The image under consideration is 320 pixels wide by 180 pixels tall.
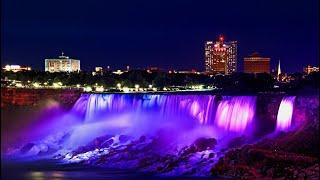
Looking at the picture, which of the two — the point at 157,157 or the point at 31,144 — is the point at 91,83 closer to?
the point at 31,144

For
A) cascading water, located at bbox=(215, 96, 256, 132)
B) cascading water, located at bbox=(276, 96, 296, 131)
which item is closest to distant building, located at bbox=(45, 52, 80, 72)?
cascading water, located at bbox=(215, 96, 256, 132)

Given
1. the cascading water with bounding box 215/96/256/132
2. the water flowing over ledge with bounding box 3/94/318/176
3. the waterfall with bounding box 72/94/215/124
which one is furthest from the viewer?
the waterfall with bounding box 72/94/215/124

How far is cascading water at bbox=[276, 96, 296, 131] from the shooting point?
103 ft

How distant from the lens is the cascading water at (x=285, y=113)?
3139 centimetres

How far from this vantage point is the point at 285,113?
32.1m

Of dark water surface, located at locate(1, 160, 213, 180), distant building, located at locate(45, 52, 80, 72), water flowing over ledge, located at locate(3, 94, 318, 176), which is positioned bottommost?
dark water surface, located at locate(1, 160, 213, 180)

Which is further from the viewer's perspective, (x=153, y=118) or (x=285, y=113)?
(x=153, y=118)

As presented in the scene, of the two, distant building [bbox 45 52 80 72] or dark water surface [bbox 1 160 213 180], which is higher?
distant building [bbox 45 52 80 72]

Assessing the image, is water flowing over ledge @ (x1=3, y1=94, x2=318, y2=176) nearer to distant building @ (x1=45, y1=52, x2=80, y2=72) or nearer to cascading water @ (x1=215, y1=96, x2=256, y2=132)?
cascading water @ (x1=215, y1=96, x2=256, y2=132)

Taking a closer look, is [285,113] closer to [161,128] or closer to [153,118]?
[161,128]

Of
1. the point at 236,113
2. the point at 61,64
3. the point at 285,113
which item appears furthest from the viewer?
the point at 61,64

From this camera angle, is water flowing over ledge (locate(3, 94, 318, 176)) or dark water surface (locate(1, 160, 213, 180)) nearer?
dark water surface (locate(1, 160, 213, 180))

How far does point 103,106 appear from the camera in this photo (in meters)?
40.0

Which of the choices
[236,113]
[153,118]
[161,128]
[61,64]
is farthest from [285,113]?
[61,64]
